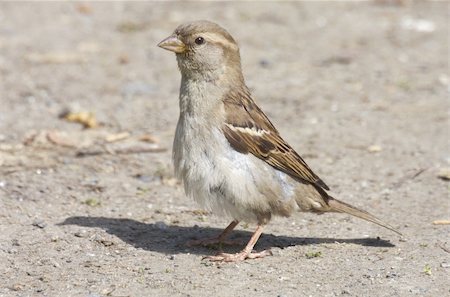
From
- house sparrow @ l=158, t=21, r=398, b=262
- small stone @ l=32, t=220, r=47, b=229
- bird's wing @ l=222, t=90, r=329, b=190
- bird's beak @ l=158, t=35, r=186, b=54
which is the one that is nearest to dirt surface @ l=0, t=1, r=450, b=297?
small stone @ l=32, t=220, r=47, b=229

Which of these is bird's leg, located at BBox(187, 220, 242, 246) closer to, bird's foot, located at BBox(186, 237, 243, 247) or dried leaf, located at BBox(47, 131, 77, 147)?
bird's foot, located at BBox(186, 237, 243, 247)

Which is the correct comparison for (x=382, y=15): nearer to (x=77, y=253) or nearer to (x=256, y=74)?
(x=256, y=74)

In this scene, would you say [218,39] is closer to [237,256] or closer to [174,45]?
[174,45]

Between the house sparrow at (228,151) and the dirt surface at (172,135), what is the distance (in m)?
0.32

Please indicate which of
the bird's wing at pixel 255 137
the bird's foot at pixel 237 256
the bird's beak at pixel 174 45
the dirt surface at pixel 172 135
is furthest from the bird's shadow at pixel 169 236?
the bird's beak at pixel 174 45

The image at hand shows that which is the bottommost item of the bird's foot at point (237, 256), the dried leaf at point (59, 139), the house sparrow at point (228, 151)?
the bird's foot at point (237, 256)

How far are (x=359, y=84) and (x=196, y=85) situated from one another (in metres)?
5.02

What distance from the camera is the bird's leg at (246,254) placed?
6043 mm

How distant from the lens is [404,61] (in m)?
11.8

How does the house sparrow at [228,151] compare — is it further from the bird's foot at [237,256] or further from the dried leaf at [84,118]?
the dried leaf at [84,118]

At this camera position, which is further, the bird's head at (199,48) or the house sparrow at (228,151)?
the bird's head at (199,48)

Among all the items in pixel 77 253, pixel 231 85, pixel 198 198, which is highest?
pixel 231 85

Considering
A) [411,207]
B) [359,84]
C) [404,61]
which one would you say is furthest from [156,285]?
[404,61]

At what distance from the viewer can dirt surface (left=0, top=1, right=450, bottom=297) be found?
5816 millimetres
